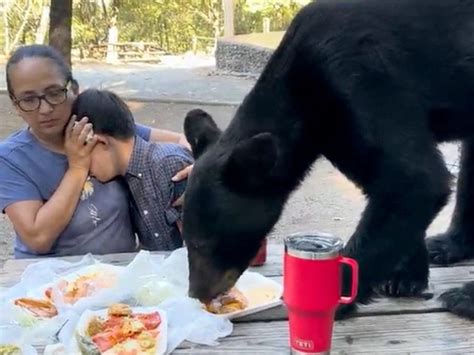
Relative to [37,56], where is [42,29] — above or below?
below

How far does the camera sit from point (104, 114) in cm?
254

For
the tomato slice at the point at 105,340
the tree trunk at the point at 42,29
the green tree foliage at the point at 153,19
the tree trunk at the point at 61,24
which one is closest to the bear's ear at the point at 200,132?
the tomato slice at the point at 105,340

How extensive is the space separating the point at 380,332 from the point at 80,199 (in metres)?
1.10

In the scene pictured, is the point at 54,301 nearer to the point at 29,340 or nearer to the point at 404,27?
the point at 29,340

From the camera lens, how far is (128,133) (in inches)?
101

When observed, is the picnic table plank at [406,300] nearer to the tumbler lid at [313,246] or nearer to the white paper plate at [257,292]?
the white paper plate at [257,292]

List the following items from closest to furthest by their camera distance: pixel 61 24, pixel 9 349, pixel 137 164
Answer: pixel 9 349 < pixel 137 164 < pixel 61 24

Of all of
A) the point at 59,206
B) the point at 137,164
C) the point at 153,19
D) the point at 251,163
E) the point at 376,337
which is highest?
the point at 153,19

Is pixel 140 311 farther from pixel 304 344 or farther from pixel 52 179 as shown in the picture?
pixel 52 179

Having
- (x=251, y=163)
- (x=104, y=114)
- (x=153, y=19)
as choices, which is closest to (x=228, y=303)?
(x=251, y=163)

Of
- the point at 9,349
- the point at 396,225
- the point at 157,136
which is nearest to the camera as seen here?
the point at 9,349

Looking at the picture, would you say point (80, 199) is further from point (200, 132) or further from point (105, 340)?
point (105, 340)

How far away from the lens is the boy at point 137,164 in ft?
8.34

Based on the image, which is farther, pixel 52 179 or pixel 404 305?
pixel 52 179
